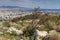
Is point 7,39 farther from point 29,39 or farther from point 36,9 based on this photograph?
point 36,9

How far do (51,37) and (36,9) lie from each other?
4329mm

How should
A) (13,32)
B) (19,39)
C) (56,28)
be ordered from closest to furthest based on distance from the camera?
(19,39) < (13,32) < (56,28)

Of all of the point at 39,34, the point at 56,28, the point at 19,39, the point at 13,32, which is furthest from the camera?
the point at 56,28

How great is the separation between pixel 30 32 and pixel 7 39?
10.8 feet

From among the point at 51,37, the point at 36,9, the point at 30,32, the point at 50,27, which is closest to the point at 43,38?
the point at 51,37

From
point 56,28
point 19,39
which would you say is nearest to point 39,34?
point 19,39

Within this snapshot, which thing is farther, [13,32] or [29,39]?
[13,32]

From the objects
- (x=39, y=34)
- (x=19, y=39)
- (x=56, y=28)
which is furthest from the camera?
(x=56, y=28)

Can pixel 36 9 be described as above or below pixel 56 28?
above

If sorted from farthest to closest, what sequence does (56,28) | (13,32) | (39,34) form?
(56,28) < (13,32) < (39,34)

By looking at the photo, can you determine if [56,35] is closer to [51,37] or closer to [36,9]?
[51,37]

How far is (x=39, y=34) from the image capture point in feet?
63.1

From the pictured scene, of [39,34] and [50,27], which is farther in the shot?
[50,27]

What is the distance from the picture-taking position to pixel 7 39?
17.4m
